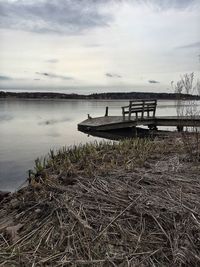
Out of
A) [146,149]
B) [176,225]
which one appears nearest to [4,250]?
[176,225]

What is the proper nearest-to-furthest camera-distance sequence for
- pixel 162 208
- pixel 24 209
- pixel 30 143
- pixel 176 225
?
pixel 176 225 < pixel 162 208 < pixel 24 209 < pixel 30 143

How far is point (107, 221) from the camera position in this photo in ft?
16.3

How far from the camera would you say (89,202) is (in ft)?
18.4

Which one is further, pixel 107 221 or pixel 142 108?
pixel 142 108

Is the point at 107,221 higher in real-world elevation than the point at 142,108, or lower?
lower

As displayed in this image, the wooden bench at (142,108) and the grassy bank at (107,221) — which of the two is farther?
the wooden bench at (142,108)

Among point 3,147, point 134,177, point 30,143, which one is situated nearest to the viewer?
point 134,177

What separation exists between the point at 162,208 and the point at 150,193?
639 mm

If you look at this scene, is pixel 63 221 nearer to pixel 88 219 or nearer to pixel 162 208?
pixel 88 219

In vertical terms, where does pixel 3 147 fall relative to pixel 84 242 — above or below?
below

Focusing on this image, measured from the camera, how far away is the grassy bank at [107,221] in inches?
167

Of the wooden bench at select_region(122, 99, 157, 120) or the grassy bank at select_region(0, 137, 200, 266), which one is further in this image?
the wooden bench at select_region(122, 99, 157, 120)

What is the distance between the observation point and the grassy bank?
424 centimetres

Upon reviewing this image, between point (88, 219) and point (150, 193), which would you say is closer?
point (88, 219)
